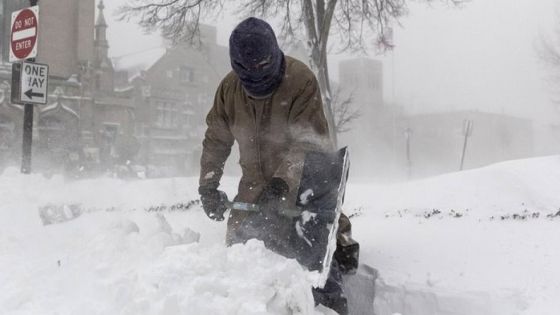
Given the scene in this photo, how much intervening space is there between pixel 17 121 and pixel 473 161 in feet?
183

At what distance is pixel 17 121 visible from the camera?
101ft

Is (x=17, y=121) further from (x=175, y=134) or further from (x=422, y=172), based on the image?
(x=422, y=172)

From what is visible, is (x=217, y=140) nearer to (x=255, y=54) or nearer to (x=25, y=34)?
(x=255, y=54)

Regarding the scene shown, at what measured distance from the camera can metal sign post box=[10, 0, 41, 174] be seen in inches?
293

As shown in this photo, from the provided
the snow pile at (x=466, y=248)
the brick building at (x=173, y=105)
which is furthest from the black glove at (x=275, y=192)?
the brick building at (x=173, y=105)

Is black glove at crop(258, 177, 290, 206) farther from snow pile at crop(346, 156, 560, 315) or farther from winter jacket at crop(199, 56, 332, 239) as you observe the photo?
snow pile at crop(346, 156, 560, 315)

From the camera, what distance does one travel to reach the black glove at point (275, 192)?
3041 millimetres

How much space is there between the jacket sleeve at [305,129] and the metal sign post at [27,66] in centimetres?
553

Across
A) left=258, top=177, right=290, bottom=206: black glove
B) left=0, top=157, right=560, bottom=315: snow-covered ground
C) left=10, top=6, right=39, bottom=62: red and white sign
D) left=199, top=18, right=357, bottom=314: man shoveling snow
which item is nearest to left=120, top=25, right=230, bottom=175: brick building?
left=10, top=6, right=39, bottom=62: red and white sign

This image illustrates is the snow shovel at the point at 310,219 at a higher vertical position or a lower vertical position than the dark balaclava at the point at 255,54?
lower

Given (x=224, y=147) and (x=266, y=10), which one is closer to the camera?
(x=224, y=147)

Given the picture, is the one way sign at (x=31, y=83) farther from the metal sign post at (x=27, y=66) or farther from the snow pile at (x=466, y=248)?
the snow pile at (x=466, y=248)

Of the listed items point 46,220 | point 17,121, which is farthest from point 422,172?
point 46,220

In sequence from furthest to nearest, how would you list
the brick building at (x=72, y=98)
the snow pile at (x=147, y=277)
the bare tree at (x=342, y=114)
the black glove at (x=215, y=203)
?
the brick building at (x=72, y=98) → the bare tree at (x=342, y=114) → the black glove at (x=215, y=203) → the snow pile at (x=147, y=277)
